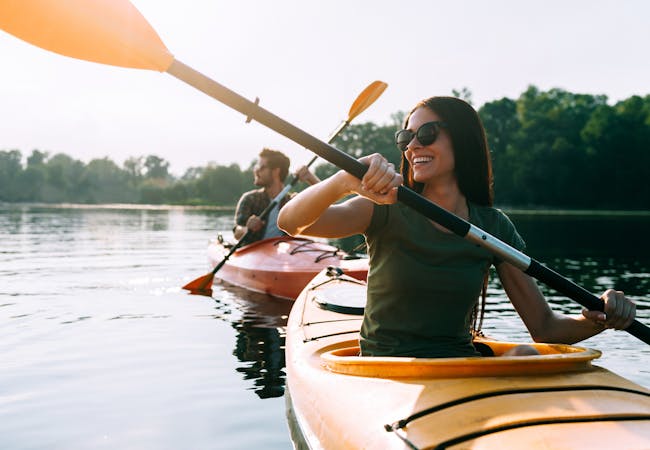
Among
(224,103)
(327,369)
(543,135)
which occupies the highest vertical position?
(543,135)

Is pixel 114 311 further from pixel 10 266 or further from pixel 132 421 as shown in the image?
pixel 10 266

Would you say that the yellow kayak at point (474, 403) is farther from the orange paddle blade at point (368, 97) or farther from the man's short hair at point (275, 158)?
the man's short hair at point (275, 158)

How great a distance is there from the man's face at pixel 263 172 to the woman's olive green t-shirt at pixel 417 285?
666 cm

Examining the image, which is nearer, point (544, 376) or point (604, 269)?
point (544, 376)

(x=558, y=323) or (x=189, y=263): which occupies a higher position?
(x=558, y=323)

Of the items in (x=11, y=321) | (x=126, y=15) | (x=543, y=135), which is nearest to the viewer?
(x=126, y=15)

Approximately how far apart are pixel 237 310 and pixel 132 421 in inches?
162

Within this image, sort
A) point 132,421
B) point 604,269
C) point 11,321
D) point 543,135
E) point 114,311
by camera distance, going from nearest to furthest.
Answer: point 132,421, point 11,321, point 114,311, point 604,269, point 543,135

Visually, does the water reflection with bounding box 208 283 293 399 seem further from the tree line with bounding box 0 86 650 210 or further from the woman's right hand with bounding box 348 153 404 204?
the tree line with bounding box 0 86 650 210

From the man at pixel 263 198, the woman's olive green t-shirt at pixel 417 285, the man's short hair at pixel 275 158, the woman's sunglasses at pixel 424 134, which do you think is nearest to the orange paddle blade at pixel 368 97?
the woman's sunglasses at pixel 424 134

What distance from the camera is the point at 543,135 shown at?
6506 centimetres

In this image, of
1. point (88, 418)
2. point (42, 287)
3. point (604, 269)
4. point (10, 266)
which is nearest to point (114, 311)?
point (42, 287)

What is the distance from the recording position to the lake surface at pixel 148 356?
425 cm

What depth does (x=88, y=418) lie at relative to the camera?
4395 mm
